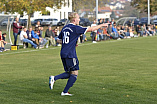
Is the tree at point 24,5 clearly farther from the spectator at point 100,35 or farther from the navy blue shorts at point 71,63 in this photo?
the navy blue shorts at point 71,63

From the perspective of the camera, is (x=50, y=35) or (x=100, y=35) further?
(x=100, y=35)

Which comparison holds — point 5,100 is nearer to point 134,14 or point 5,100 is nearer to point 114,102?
point 114,102

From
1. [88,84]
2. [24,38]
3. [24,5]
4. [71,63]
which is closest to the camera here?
[71,63]

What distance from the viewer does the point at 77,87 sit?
977 centimetres

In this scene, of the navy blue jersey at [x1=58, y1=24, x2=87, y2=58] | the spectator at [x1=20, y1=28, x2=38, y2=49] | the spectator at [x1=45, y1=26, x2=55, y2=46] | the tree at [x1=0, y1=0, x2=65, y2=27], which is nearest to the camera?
the navy blue jersey at [x1=58, y1=24, x2=87, y2=58]

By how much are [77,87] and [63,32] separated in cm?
179

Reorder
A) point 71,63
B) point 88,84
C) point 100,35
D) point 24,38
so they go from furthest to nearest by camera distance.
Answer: point 100,35
point 24,38
point 88,84
point 71,63

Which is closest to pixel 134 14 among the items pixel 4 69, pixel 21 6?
pixel 21 6

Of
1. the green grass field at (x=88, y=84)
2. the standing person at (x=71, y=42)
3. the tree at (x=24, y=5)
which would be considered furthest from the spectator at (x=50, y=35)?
the tree at (x=24, y=5)

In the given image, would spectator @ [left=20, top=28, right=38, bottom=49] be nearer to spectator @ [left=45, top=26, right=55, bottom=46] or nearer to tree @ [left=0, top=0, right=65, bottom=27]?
spectator @ [left=45, top=26, right=55, bottom=46]

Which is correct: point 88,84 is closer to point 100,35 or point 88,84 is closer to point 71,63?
point 71,63

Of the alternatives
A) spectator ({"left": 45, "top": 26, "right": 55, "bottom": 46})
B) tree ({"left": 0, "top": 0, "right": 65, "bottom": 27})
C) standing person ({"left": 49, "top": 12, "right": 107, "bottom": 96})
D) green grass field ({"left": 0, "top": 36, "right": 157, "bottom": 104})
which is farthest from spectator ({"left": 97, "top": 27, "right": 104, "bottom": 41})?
standing person ({"left": 49, "top": 12, "right": 107, "bottom": 96})

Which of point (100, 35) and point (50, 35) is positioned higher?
point (50, 35)

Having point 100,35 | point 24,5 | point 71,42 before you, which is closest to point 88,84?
point 71,42
